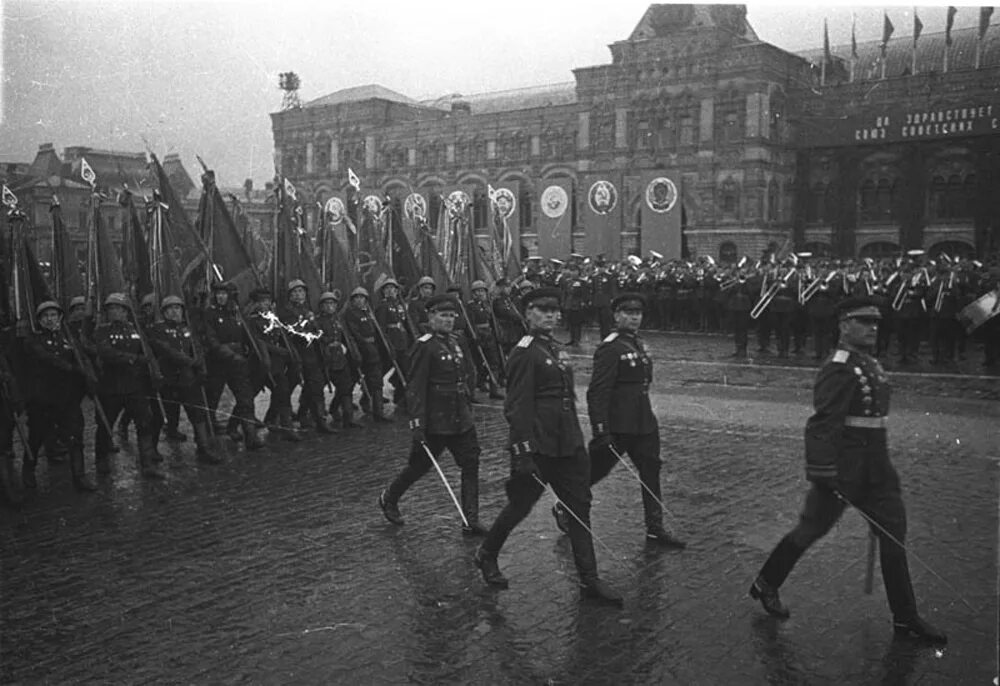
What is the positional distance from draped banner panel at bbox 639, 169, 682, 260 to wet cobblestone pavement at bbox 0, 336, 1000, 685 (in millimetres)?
27589

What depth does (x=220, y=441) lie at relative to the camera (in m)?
9.63

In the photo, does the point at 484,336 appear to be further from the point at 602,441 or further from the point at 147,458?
the point at 602,441

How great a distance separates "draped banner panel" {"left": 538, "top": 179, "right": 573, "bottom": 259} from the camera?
37531 mm

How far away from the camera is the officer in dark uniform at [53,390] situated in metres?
7.67

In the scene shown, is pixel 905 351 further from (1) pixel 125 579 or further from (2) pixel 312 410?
(1) pixel 125 579

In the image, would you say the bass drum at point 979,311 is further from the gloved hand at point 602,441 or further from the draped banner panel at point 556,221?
the draped banner panel at point 556,221

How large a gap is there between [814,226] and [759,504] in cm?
3523

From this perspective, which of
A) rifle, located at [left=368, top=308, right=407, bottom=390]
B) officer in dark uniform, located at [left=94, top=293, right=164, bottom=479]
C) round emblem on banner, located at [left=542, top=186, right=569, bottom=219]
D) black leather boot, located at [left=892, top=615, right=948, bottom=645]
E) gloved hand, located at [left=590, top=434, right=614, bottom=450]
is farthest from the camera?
round emblem on banner, located at [left=542, top=186, right=569, bottom=219]

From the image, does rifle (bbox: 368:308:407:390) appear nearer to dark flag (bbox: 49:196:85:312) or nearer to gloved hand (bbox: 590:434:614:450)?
dark flag (bbox: 49:196:85:312)

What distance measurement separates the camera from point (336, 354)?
32.7 feet

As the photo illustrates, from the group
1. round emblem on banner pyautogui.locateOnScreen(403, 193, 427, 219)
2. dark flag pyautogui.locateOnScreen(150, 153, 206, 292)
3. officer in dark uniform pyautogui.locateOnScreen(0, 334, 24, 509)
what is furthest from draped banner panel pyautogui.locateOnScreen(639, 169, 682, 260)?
officer in dark uniform pyautogui.locateOnScreen(0, 334, 24, 509)

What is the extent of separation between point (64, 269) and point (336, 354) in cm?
295

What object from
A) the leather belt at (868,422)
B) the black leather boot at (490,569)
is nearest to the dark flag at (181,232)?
the black leather boot at (490,569)

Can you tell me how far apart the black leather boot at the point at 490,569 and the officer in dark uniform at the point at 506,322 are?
24.8 feet
